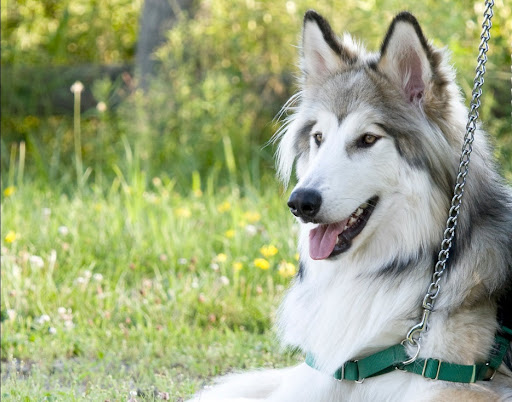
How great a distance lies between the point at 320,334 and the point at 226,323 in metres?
1.54

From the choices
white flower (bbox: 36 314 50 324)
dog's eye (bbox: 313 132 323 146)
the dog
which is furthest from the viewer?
white flower (bbox: 36 314 50 324)

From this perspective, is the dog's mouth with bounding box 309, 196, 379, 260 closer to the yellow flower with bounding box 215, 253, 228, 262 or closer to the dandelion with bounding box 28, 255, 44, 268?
the yellow flower with bounding box 215, 253, 228, 262

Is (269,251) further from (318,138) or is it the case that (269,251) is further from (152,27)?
(152,27)

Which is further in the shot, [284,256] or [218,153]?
[218,153]

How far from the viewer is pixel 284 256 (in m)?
5.09

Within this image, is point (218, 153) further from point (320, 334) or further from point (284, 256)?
point (320, 334)

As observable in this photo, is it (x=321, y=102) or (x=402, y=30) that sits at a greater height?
(x=402, y=30)

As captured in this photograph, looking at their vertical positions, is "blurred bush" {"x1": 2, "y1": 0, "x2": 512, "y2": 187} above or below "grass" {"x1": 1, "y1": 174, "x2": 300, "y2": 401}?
above

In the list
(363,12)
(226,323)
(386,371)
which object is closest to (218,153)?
(363,12)

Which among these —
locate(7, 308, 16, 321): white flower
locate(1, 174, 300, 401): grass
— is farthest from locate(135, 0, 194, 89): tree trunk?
locate(7, 308, 16, 321): white flower

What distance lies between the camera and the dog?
280 cm

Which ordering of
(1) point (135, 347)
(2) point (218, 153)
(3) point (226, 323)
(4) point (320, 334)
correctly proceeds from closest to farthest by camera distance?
(4) point (320, 334) → (1) point (135, 347) → (3) point (226, 323) → (2) point (218, 153)

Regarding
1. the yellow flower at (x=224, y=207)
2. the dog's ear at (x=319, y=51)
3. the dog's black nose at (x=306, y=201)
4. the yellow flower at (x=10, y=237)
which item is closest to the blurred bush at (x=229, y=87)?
the yellow flower at (x=224, y=207)

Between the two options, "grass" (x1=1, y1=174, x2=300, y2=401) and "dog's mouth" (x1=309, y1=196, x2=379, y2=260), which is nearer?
"dog's mouth" (x1=309, y1=196, x2=379, y2=260)
